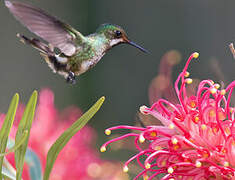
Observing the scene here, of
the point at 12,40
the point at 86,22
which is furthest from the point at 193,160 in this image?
the point at 86,22

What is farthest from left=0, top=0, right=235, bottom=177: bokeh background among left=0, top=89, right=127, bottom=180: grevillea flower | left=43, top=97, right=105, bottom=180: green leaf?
left=43, top=97, right=105, bottom=180: green leaf

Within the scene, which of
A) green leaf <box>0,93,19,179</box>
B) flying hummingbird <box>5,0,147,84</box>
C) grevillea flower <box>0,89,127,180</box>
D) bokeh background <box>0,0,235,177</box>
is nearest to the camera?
green leaf <box>0,93,19,179</box>

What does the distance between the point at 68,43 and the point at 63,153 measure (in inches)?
14.8

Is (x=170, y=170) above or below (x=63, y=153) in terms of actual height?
above

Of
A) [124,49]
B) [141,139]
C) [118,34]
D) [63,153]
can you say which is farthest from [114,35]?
[124,49]

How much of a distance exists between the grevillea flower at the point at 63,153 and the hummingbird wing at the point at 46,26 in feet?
0.93

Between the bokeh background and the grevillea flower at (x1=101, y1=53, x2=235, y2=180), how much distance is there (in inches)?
76.7

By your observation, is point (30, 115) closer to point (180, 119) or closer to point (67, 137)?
point (67, 137)

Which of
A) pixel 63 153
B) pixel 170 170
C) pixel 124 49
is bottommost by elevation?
pixel 124 49

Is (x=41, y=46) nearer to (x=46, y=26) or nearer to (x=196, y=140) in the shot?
(x=46, y=26)

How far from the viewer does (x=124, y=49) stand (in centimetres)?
348

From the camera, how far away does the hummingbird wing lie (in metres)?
0.61

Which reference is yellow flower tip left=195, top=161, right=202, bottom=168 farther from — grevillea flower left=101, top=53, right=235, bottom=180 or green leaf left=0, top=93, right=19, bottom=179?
green leaf left=0, top=93, right=19, bottom=179


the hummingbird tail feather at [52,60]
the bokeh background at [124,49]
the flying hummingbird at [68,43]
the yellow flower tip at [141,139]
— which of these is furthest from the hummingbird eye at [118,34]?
the bokeh background at [124,49]
